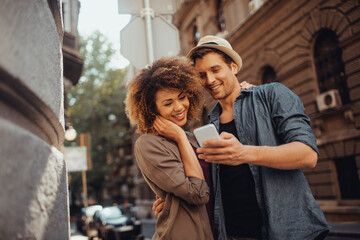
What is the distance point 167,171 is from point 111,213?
10.6 m

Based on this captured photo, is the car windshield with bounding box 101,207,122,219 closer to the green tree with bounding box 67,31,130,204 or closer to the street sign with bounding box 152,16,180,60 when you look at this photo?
the street sign with bounding box 152,16,180,60

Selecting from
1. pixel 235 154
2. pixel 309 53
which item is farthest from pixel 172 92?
pixel 309 53

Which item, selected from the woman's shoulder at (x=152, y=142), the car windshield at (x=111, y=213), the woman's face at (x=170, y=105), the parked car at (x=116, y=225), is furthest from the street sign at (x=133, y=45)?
the car windshield at (x=111, y=213)

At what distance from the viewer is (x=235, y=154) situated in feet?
5.18

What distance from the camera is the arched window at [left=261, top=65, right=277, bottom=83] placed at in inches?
500

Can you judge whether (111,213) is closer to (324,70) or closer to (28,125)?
(324,70)

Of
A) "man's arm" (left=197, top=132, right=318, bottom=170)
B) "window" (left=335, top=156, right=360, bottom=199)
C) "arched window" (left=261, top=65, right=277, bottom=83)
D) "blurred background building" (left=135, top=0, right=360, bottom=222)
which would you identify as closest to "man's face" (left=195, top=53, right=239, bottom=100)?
"man's arm" (left=197, top=132, right=318, bottom=170)

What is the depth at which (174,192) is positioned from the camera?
1642 mm

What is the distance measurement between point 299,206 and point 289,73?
10166 mm

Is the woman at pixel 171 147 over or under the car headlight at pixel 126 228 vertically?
over

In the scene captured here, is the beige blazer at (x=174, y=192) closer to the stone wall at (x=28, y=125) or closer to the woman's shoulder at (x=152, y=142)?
the woman's shoulder at (x=152, y=142)

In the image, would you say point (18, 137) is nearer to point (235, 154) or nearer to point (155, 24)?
point (235, 154)

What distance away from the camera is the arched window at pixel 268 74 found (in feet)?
41.7

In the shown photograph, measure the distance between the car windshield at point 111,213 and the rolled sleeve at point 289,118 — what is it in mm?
10299
